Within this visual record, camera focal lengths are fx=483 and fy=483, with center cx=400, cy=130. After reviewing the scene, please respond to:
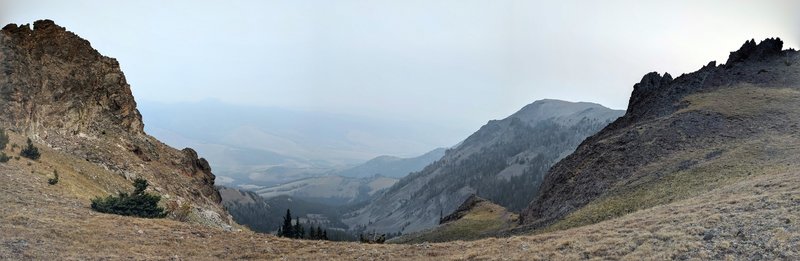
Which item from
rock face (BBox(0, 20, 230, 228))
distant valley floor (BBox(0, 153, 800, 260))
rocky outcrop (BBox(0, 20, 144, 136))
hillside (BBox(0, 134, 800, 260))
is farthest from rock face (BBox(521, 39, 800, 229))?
rocky outcrop (BBox(0, 20, 144, 136))

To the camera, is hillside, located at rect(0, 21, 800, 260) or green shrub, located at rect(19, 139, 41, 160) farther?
green shrub, located at rect(19, 139, 41, 160)

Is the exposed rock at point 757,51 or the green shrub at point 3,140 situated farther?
Answer: the exposed rock at point 757,51

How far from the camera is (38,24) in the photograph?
52844 mm

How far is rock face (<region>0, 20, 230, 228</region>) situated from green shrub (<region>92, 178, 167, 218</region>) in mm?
14067

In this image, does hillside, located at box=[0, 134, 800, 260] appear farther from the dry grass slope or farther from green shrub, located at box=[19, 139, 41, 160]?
green shrub, located at box=[19, 139, 41, 160]

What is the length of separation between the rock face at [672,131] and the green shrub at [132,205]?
32149 mm

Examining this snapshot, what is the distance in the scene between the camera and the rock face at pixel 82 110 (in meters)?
43.8

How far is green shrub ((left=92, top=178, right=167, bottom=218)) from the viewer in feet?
94.0

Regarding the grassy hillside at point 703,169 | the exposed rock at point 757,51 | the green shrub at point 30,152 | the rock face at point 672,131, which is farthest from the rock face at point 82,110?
the exposed rock at point 757,51

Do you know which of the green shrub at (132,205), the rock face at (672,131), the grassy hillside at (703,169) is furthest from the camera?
the rock face at (672,131)

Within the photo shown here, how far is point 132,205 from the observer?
30.0m

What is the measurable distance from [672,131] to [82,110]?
65.5m

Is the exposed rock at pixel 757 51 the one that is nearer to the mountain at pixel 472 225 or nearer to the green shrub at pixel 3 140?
the mountain at pixel 472 225

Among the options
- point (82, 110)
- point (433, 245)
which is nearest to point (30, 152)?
point (82, 110)
